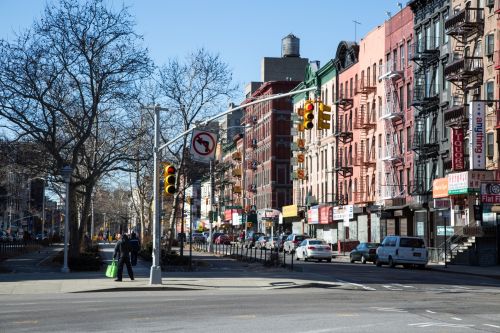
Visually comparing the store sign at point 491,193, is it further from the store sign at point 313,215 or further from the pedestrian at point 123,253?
the store sign at point 313,215

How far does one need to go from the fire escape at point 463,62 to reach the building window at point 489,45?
0.77m

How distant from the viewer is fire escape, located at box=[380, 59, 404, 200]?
2751 inches

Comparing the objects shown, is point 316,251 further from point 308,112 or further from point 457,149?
point 308,112

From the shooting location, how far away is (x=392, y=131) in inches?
2832

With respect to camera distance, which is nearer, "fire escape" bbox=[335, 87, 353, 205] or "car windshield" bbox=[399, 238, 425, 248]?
"car windshield" bbox=[399, 238, 425, 248]

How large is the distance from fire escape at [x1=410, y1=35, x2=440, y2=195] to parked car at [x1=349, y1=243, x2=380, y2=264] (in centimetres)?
805

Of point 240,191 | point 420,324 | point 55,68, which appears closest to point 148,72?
point 55,68

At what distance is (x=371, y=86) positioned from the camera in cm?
7694

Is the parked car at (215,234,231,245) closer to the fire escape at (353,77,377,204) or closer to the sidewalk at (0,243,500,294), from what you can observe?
the fire escape at (353,77,377,204)

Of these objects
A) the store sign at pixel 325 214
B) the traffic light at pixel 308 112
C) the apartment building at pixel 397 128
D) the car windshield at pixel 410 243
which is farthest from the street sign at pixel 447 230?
the traffic light at pixel 308 112

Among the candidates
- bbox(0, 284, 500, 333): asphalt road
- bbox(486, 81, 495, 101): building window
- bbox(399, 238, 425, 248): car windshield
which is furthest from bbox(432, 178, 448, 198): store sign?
bbox(0, 284, 500, 333): asphalt road

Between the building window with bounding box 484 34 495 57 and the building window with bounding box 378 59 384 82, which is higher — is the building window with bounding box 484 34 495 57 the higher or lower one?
the lower one

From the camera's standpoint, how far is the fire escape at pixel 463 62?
56375 millimetres

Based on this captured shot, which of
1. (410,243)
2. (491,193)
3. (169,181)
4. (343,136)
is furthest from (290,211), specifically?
(169,181)
